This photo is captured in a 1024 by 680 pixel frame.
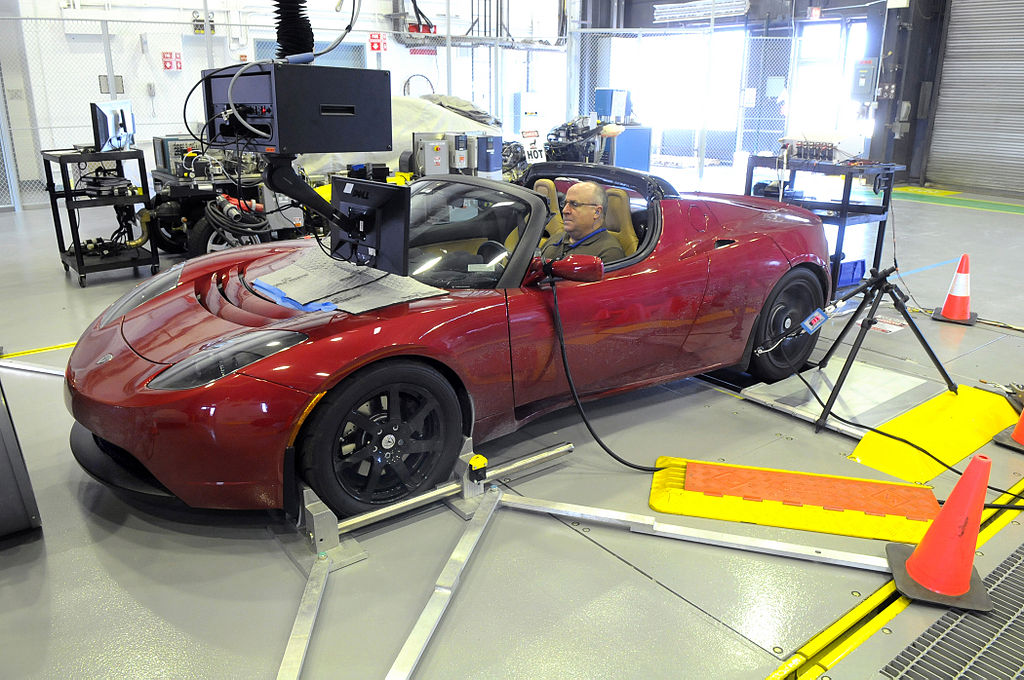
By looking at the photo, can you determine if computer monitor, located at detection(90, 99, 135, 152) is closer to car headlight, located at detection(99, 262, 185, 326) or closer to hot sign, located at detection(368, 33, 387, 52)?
car headlight, located at detection(99, 262, 185, 326)

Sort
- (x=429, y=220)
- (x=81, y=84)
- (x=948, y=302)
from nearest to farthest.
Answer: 1. (x=429, y=220)
2. (x=948, y=302)
3. (x=81, y=84)

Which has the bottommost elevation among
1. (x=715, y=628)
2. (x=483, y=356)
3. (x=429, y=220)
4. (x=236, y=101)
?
(x=715, y=628)

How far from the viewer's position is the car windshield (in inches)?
128

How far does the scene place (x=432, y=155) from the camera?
27.5ft

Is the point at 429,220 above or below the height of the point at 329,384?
above

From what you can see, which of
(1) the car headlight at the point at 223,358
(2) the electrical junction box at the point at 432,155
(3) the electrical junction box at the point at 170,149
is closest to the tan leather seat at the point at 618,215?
(1) the car headlight at the point at 223,358

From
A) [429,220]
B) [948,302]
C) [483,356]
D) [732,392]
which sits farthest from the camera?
[948,302]

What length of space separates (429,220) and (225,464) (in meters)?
1.57

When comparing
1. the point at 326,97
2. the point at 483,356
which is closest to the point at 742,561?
the point at 483,356

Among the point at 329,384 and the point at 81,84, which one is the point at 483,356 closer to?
the point at 329,384

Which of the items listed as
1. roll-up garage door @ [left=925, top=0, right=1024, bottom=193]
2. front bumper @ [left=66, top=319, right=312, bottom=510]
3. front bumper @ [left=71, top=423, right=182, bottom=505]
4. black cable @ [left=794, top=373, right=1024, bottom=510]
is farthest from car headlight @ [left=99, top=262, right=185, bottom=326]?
roll-up garage door @ [left=925, top=0, right=1024, bottom=193]

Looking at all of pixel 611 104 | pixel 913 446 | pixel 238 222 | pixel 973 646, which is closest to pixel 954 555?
pixel 973 646

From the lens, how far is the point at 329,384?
263cm

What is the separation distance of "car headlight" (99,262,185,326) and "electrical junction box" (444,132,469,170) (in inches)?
204
